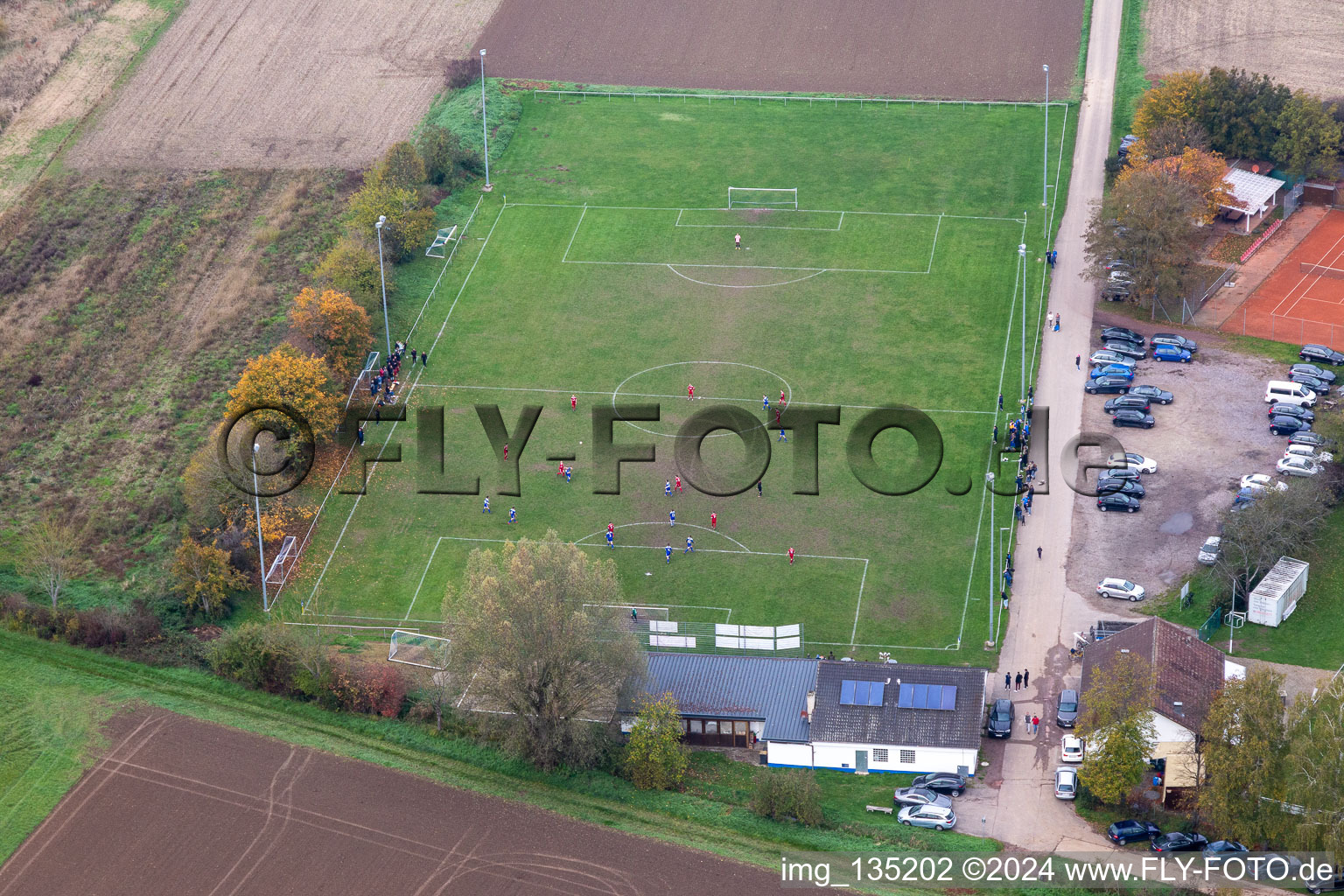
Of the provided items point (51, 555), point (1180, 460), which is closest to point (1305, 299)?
point (1180, 460)

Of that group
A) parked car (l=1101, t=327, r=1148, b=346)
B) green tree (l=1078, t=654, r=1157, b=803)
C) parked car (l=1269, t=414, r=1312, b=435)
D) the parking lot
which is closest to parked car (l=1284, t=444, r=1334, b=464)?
the parking lot

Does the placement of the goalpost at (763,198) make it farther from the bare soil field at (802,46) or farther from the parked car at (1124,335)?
the parked car at (1124,335)

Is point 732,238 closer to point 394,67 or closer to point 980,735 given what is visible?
point 394,67

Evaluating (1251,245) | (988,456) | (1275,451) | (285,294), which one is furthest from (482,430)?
(1251,245)

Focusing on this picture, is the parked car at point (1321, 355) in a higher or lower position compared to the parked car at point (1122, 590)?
higher

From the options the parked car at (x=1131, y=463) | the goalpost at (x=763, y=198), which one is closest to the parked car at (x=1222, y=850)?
the parked car at (x=1131, y=463)

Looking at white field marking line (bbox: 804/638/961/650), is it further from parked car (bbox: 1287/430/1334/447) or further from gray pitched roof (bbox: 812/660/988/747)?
parked car (bbox: 1287/430/1334/447)

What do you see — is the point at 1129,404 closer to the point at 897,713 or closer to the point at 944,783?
the point at 897,713
